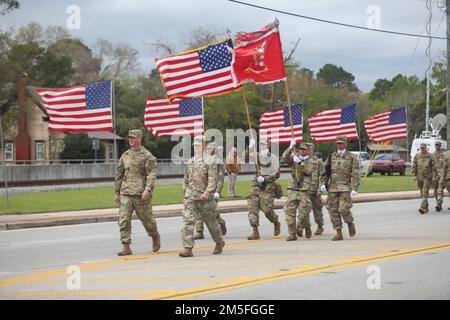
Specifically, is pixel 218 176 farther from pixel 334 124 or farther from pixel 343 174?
pixel 334 124

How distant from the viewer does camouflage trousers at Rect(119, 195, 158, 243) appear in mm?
12445

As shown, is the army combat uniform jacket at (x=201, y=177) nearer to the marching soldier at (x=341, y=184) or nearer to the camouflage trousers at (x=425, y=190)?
the marching soldier at (x=341, y=184)

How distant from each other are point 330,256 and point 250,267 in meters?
1.66

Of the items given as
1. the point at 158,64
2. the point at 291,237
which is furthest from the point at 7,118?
the point at 291,237

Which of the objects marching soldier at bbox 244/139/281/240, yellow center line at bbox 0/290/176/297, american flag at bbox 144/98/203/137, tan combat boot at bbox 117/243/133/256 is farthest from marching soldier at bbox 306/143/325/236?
american flag at bbox 144/98/203/137

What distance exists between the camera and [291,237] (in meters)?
14.1

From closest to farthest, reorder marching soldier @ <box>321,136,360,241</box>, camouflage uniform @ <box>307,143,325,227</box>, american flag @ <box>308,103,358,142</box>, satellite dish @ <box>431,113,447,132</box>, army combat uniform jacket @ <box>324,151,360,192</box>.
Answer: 1. marching soldier @ <box>321,136,360,241</box>
2. army combat uniform jacket @ <box>324,151,360,192</box>
3. camouflage uniform @ <box>307,143,325,227</box>
4. american flag @ <box>308,103,358,142</box>
5. satellite dish @ <box>431,113,447,132</box>

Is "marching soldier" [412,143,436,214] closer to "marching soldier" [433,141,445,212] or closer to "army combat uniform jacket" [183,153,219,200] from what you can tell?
"marching soldier" [433,141,445,212]

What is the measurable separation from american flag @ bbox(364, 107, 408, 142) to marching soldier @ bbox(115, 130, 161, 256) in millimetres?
20485

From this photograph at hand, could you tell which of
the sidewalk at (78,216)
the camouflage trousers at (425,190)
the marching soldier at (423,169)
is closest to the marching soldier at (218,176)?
the sidewalk at (78,216)

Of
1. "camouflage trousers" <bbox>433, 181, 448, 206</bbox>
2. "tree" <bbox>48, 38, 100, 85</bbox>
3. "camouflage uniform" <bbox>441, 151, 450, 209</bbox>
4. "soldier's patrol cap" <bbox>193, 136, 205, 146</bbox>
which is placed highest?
"tree" <bbox>48, 38, 100, 85</bbox>

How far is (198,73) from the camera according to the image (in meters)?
17.3

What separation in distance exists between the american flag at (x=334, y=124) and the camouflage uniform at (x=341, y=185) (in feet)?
57.6

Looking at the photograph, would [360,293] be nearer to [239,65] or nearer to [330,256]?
[330,256]
